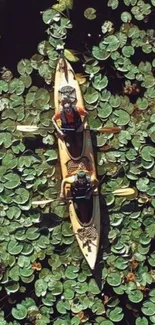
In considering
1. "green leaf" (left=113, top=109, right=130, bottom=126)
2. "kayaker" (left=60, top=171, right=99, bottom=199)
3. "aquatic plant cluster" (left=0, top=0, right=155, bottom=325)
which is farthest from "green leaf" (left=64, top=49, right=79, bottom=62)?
"kayaker" (left=60, top=171, right=99, bottom=199)

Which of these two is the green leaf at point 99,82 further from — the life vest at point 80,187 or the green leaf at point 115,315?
the green leaf at point 115,315

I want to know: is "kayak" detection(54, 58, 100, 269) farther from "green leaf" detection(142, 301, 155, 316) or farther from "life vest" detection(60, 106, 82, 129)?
"green leaf" detection(142, 301, 155, 316)

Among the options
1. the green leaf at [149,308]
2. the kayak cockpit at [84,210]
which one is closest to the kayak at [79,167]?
the kayak cockpit at [84,210]

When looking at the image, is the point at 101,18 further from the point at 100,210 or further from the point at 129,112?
the point at 100,210

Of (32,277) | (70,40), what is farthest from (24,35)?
(32,277)

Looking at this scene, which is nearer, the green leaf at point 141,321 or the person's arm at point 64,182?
the person's arm at point 64,182

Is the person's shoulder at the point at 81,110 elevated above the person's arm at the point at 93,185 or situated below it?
above
